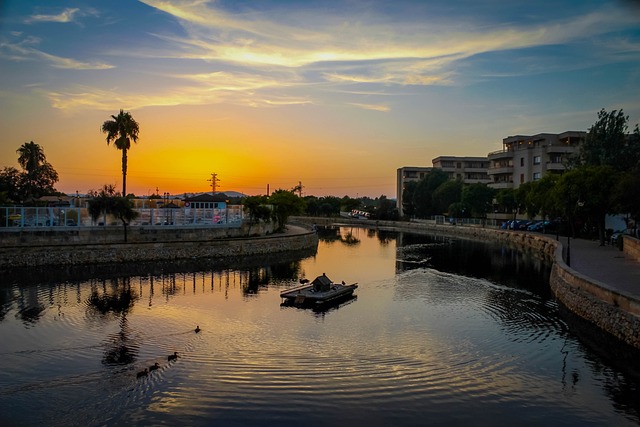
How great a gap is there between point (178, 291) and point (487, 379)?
21803 mm

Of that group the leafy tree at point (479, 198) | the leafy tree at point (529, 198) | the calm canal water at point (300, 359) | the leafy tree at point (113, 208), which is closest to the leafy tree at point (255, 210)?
the leafy tree at point (113, 208)

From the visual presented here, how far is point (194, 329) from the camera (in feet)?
77.0

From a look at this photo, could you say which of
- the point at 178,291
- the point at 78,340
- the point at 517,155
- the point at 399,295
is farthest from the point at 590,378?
the point at 517,155

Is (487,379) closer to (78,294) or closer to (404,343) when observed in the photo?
(404,343)

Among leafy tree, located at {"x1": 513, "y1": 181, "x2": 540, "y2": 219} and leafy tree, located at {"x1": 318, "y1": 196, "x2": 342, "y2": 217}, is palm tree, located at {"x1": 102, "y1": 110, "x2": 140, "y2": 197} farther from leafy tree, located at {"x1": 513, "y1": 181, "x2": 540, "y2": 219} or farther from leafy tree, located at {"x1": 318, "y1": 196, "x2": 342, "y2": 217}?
leafy tree, located at {"x1": 318, "y1": 196, "x2": 342, "y2": 217}

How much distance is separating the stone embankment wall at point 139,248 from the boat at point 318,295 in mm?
20418

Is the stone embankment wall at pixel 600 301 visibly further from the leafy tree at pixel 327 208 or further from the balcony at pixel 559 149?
the leafy tree at pixel 327 208

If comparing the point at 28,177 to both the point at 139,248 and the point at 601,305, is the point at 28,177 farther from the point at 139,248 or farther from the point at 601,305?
the point at 601,305

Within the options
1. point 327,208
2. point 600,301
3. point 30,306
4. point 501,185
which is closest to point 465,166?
point 501,185

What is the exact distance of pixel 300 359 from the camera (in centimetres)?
1906

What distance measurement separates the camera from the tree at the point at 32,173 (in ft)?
264

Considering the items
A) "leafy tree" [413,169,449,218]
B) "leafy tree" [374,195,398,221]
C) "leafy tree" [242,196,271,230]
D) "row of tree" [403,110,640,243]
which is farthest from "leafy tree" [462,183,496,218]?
"leafy tree" [242,196,271,230]

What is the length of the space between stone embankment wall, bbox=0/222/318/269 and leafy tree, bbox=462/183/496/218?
46034mm

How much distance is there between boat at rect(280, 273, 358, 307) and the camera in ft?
94.9
